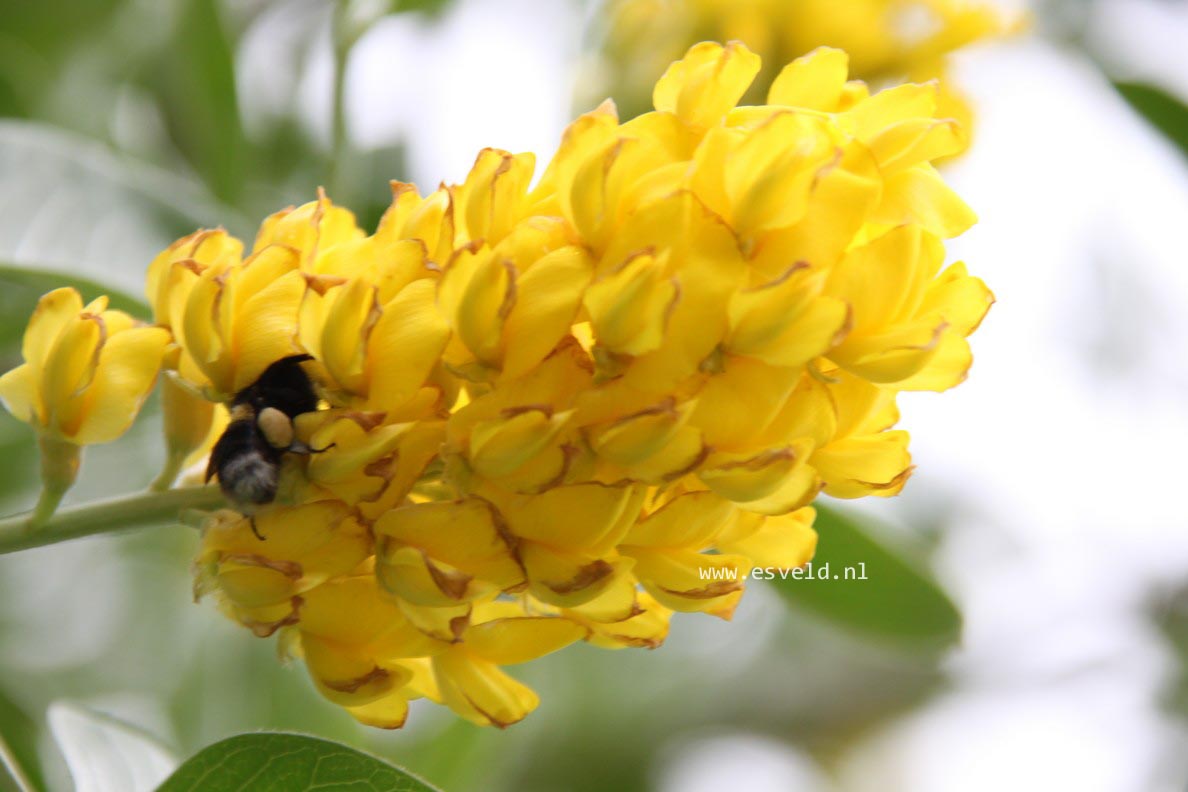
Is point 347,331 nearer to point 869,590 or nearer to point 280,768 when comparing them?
point 280,768

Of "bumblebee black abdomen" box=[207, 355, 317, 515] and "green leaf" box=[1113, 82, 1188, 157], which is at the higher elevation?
"green leaf" box=[1113, 82, 1188, 157]

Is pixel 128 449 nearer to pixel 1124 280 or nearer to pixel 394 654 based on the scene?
pixel 394 654

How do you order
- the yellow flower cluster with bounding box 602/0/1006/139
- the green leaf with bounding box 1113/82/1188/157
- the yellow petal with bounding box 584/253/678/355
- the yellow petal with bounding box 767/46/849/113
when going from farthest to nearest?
the yellow flower cluster with bounding box 602/0/1006/139
the green leaf with bounding box 1113/82/1188/157
the yellow petal with bounding box 767/46/849/113
the yellow petal with bounding box 584/253/678/355

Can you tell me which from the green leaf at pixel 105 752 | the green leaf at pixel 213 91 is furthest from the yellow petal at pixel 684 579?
the green leaf at pixel 213 91

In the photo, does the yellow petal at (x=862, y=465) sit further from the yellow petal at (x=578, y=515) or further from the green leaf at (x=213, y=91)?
the green leaf at (x=213, y=91)

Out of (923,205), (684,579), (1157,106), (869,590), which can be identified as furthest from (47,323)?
(1157,106)

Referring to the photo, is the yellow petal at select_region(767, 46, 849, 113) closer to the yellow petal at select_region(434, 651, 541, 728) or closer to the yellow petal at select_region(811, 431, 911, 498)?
the yellow petal at select_region(811, 431, 911, 498)

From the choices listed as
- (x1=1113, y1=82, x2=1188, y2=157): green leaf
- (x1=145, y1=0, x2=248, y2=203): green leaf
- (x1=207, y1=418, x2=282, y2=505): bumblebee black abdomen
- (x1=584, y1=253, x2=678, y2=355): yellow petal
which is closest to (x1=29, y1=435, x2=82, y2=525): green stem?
(x1=207, y1=418, x2=282, y2=505): bumblebee black abdomen
